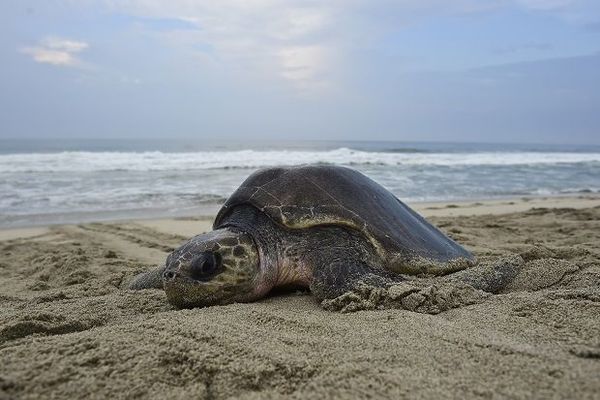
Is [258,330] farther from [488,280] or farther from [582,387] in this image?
[488,280]

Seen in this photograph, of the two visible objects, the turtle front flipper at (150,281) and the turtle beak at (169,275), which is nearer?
the turtle beak at (169,275)

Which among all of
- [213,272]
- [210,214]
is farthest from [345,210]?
[210,214]

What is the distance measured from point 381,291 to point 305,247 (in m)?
0.64

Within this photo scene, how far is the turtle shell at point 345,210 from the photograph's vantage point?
318 centimetres

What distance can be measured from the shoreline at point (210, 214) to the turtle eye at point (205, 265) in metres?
3.94

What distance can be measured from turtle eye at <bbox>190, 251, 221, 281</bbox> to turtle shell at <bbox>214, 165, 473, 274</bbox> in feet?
1.79

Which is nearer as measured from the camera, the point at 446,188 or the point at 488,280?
the point at 488,280

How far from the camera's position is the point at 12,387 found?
1.56 m

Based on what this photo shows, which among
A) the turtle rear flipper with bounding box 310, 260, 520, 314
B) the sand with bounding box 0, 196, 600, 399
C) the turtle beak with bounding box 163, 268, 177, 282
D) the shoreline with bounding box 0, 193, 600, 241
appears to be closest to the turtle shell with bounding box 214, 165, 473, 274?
the turtle rear flipper with bounding box 310, 260, 520, 314

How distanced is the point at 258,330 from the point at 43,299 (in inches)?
76.8

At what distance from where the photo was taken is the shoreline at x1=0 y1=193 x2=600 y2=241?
6.97 metres

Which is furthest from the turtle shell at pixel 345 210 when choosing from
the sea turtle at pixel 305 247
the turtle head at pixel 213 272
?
the turtle head at pixel 213 272

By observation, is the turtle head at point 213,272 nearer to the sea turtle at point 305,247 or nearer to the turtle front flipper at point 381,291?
the sea turtle at point 305,247

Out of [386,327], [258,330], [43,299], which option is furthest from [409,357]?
[43,299]
